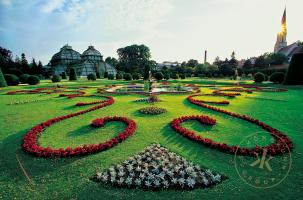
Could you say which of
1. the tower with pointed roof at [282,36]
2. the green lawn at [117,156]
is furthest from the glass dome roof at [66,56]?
the tower with pointed roof at [282,36]

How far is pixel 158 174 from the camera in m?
3.63

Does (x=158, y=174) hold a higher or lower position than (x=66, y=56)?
lower

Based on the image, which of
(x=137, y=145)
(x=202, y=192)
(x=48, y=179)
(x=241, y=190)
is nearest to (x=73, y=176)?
(x=48, y=179)

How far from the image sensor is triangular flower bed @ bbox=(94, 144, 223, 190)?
10.9 feet

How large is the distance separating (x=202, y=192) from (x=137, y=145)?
2.22 meters

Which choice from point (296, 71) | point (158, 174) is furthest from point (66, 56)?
point (158, 174)

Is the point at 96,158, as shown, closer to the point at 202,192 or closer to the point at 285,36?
the point at 202,192

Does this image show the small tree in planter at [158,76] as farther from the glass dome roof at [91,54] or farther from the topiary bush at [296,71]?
the glass dome roof at [91,54]

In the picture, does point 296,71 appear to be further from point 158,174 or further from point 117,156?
point 117,156

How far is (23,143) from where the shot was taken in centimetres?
500

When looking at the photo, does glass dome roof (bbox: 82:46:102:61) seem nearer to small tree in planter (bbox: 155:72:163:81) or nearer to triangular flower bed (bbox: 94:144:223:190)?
small tree in planter (bbox: 155:72:163:81)

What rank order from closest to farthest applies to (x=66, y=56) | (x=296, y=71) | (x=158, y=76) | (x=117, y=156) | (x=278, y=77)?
(x=117, y=156)
(x=296, y=71)
(x=278, y=77)
(x=158, y=76)
(x=66, y=56)

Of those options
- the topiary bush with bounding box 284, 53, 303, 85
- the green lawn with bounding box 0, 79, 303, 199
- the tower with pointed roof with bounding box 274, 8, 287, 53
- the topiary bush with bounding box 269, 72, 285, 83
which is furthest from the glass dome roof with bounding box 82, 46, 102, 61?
the tower with pointed roof with bounding box 274, 8, 287, 53

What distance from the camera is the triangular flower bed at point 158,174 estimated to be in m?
3.32
